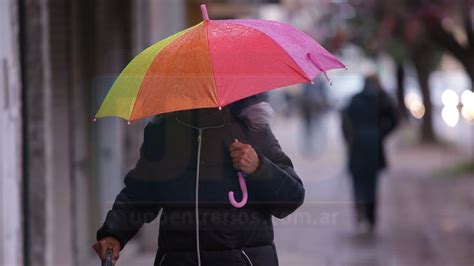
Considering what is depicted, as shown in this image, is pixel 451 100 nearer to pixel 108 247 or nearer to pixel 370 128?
pixel 370 128

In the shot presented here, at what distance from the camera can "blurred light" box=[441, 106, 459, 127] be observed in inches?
1140

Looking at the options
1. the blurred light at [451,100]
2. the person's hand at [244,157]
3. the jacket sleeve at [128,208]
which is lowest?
the jacket sleeve at [128,208]

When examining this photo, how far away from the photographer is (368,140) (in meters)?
12.2

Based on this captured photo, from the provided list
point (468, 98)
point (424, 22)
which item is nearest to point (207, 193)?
point (424, 22)

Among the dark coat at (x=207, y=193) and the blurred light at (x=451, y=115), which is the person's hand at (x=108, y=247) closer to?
the dark coat at (x=207, y=193)

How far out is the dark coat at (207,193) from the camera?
4.30 meters

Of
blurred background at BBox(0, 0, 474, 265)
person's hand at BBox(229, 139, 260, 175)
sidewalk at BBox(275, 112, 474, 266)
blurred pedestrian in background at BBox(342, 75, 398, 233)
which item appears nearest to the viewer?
person's hand at BBox(229, 139, 260, 175)

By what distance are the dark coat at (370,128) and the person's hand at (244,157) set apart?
26.3 feet

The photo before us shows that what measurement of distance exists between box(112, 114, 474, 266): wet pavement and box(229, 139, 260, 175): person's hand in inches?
70.4

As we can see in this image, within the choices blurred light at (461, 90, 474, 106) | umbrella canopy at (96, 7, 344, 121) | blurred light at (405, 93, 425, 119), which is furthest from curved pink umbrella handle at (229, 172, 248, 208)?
blurred light at (405, 93, 425, 119)

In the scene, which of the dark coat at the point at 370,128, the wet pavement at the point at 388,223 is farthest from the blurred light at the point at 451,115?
the dark coat at the point at 370,128

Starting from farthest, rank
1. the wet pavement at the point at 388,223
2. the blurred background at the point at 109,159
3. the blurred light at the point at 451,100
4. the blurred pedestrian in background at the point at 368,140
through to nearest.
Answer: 1. the blurred light at the point at 451,100
2. the blurred pedestrian in background at the point at 368,140
3. the wet pavement at the point at 388,223
4. the blurred background at the point at 109,159

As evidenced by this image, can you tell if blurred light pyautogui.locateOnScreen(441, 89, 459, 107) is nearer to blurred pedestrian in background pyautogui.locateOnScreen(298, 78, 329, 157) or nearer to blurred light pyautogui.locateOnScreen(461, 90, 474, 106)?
blurred pedestrian in background pyautogui.locateOnScreen(298, 78, 329, 157)

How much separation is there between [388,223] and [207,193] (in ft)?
29.3
